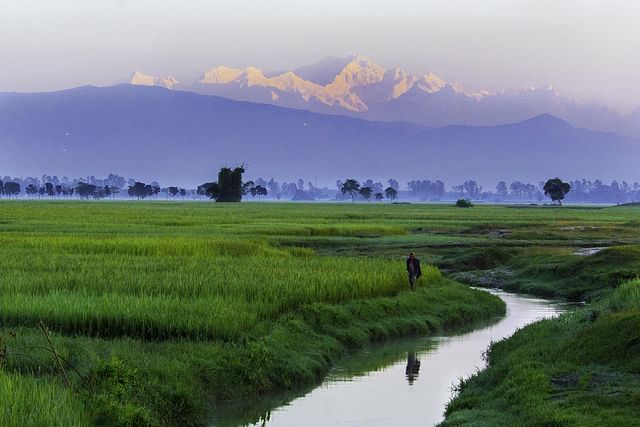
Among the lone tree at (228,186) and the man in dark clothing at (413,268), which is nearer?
the man in dark clothing at (413,268)

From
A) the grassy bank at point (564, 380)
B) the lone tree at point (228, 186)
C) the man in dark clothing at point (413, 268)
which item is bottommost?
the grassy bank at point (564, 380)

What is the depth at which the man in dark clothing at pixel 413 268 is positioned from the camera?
3609cm

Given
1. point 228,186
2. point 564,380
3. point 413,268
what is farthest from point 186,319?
point 228,186

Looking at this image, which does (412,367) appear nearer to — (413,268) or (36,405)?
(413,268)

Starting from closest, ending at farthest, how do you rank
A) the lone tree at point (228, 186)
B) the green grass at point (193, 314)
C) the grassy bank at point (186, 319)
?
the grassy bank at point (186, 319) → the green grass at point (193, 314) → the lone tree at point (228, 186)

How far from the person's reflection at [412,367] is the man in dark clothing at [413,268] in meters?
7.97

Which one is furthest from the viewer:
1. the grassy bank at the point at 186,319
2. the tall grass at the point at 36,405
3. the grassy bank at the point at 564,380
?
the grassy bank at the point at 186,319

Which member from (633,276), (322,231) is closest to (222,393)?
(633,276)

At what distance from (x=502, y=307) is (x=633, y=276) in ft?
23.7

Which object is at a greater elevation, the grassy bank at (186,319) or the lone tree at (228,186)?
the lone tree at (228,186)

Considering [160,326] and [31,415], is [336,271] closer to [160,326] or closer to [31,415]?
[160,326]

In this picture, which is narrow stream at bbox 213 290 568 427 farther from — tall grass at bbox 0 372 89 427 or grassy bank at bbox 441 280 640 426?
tall grass at bbox 0 372 89 427

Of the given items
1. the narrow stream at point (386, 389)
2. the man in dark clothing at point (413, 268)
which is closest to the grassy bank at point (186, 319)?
the man in dark clothing at point (413, 268)

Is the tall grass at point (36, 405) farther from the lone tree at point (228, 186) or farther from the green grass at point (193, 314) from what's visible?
the lone tree at point (228, 186)
